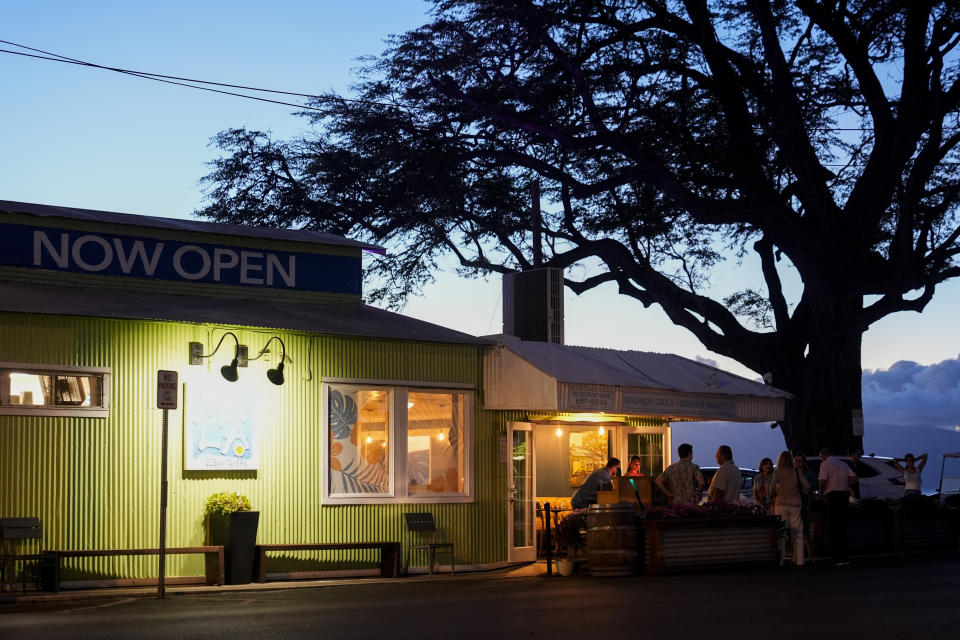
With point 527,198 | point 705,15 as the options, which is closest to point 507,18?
point 705,15

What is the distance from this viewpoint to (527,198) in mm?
37281

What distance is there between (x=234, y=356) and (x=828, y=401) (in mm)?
17038

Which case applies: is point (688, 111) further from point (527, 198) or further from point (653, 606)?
point (653, 606)

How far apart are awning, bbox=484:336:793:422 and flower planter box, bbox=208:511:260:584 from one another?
182 inches

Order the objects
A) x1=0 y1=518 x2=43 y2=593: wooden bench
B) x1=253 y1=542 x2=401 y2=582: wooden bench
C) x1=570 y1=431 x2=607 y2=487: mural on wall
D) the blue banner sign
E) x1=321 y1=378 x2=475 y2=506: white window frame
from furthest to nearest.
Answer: x1=570 y1=431 x2=607 y2=487: mural on wall, x1=321 y1=378 x2=475 y2=506: white window frame, the blue banner sign, x1=253 y1=542 x2=401 y2=582: wooden bench, x1=0 y1=518 x2=43 y2=593: wooden bench

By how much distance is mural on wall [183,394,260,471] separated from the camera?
60.4 ft

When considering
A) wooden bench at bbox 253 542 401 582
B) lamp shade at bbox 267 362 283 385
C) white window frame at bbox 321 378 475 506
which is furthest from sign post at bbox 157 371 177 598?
white window frame at bbox 321 378 475 506

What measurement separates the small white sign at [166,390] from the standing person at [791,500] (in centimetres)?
926

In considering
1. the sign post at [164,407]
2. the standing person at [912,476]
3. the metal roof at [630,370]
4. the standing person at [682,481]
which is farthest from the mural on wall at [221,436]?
the standing person at [912,476]

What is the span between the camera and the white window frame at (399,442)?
1975 centimetres

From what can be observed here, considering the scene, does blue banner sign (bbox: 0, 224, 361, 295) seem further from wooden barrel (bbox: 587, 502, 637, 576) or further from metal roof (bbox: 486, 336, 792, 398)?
wooden barrel (bbox: 587, 502, 637, 576)

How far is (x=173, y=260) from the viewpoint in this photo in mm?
19984

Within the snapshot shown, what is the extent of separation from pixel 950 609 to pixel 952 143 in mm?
19914

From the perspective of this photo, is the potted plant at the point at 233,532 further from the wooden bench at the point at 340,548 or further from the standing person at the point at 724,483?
the standing person at the point at 724,483
